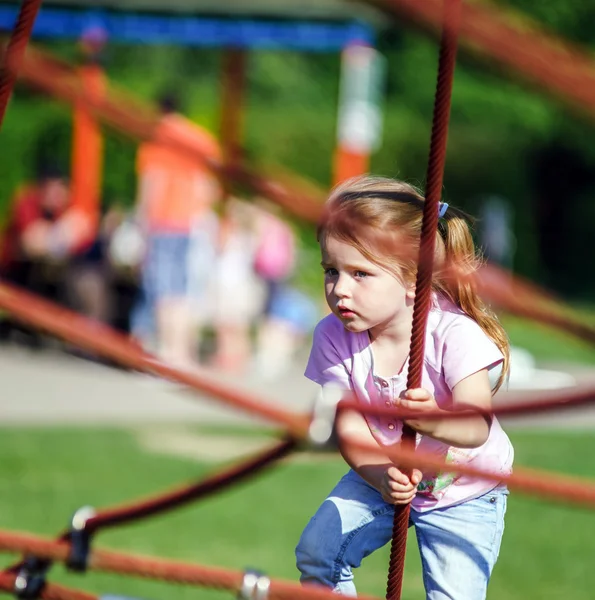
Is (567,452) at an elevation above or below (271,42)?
below

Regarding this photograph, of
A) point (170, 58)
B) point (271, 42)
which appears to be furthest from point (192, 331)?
point (170, 58)

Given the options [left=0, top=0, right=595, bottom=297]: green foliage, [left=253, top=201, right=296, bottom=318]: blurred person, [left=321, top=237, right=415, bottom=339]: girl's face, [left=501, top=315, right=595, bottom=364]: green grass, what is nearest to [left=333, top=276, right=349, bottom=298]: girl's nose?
[left=321, top=237, right=415, bottom=339]: girl's face

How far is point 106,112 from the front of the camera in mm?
2039

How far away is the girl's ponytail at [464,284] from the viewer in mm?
2152

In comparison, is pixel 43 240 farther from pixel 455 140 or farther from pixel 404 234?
pixel 455 140

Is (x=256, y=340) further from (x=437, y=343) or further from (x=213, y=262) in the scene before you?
(x=437, y=343)

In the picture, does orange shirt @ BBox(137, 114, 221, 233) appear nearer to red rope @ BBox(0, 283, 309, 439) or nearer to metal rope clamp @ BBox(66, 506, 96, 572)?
metal rope clamp @ BBox(66, 506, 96, 572)

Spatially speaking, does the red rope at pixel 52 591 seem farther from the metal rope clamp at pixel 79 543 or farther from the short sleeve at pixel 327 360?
A: the short sleeve at pixel 327 360

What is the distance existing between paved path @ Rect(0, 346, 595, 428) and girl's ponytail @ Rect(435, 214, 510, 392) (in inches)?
206

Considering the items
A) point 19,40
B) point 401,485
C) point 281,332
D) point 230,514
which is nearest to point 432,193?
point 401,485

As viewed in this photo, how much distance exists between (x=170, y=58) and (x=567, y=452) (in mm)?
18164

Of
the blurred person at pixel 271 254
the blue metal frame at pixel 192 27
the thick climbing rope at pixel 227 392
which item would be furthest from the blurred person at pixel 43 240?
the thick climbing rope at pixel 227 392

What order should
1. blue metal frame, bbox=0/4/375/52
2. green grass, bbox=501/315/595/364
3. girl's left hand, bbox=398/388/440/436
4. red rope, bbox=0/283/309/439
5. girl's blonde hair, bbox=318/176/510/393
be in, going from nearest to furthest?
Result: red rope, bbox=0/283/309/439
girl's left hand, bbox=398/388/440/436
girl's blonde hair, bbox=318/176/510/393
blue metal frame, bbox=0/4/375/52
green grass, bbox=501/315/595/364

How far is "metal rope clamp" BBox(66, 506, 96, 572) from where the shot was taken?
82.7 inches
